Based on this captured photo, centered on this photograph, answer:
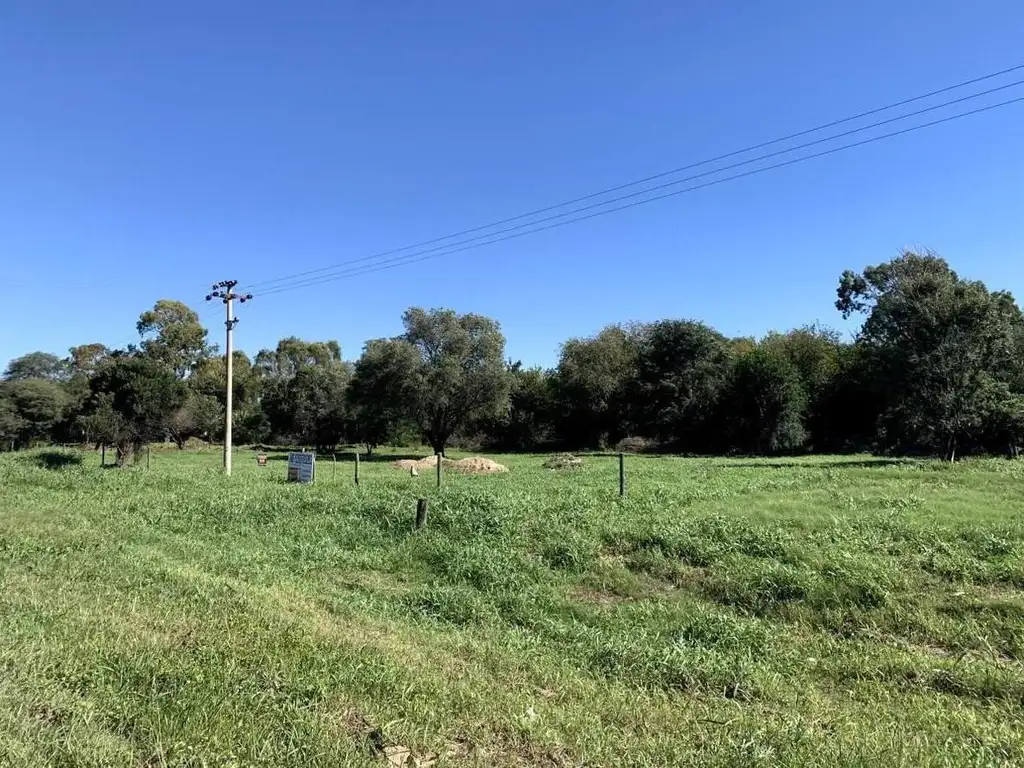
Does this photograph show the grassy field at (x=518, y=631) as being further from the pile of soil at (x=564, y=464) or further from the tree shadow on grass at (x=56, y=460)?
the pile of soil at (x=564, y=464)

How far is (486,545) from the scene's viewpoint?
37.4 feet

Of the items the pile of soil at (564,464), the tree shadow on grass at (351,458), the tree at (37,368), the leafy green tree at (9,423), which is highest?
the tree at (37,368)

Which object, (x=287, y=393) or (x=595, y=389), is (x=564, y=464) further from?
(x=287, y=393)

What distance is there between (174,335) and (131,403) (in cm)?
4998

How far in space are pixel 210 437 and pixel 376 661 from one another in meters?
63.6

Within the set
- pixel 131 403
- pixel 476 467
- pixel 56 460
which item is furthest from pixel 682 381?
pixel 56 460

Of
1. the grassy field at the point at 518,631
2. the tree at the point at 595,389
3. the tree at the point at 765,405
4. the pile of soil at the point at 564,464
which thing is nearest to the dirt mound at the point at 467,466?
the pile of soil at the point at 564,464

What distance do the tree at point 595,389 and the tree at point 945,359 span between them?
2313 centimetres

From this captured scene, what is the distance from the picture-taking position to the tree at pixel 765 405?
146 ft

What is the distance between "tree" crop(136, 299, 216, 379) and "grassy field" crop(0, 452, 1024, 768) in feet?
205

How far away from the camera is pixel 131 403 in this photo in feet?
90.6

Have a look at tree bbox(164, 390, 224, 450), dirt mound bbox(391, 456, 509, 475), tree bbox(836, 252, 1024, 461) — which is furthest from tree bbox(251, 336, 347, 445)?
tree bbox(836, 252, 1024, 461)

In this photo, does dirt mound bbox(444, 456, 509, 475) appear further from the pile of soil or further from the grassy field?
the grassy field

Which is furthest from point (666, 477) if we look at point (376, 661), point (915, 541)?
point (376, 661)
